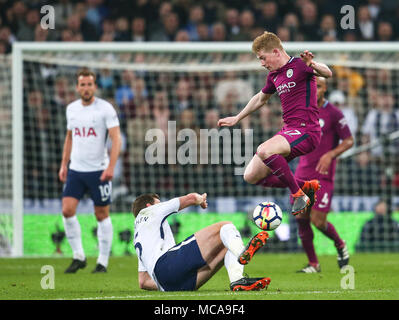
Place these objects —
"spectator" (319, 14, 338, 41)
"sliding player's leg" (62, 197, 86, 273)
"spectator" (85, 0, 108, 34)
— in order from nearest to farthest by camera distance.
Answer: "sliding player's leg" (62, 197, 86, 273), "spectator" (319, 14, 338, 41), "spectator" (85, 0, 108, 34)

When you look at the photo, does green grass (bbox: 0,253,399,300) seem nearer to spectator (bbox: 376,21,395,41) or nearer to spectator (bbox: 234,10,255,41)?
spectator (bbox: 234,10,255,41)

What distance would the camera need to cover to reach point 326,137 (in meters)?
9.74

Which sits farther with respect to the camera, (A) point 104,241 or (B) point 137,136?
(B) point 137,136

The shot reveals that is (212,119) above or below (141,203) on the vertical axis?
above

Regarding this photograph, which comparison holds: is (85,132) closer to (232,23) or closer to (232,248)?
(232,248)

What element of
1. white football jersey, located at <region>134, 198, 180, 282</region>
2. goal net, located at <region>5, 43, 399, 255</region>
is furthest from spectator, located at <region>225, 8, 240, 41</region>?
white football jersey, located at <region>134, 198, 180, 282</region>

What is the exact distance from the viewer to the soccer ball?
22.9 ft

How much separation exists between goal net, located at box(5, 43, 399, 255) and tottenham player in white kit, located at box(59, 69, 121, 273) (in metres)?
2.61

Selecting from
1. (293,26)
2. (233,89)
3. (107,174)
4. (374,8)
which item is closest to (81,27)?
(233,89)

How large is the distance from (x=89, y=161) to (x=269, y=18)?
788cm

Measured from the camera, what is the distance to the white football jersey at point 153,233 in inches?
269

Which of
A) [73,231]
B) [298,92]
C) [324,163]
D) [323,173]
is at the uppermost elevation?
[298,92]

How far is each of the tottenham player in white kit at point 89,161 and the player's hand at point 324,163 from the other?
237 cm
